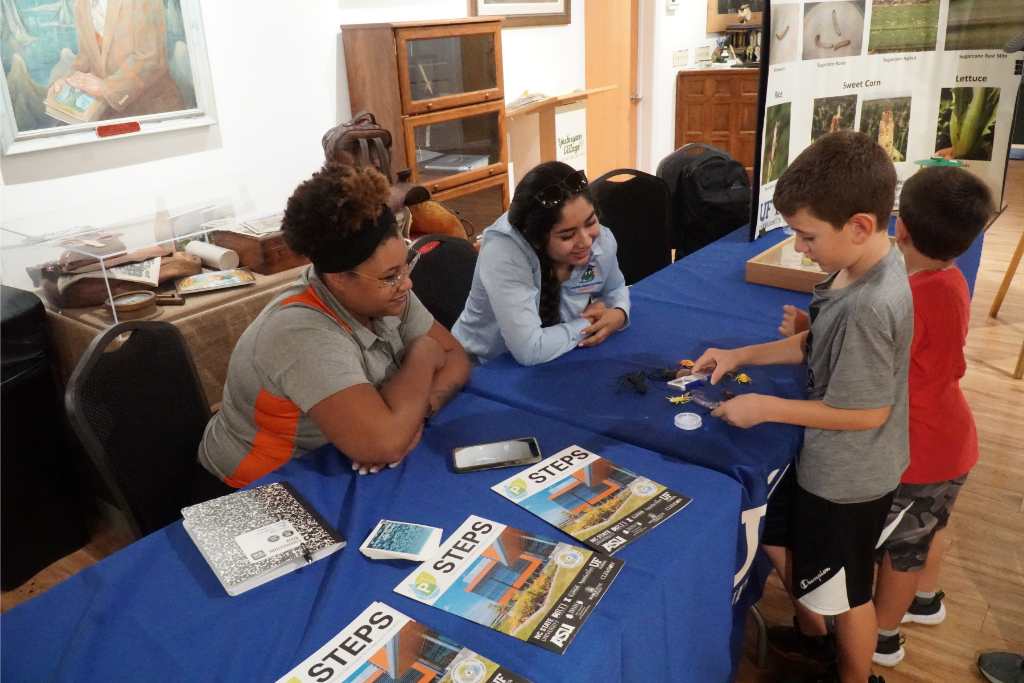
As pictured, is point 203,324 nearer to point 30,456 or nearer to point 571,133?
point 30,456

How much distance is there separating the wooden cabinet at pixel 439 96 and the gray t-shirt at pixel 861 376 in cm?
250

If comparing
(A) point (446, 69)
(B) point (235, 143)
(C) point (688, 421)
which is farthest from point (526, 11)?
(C) point (688, 421)

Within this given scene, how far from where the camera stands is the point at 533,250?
2.00 metres

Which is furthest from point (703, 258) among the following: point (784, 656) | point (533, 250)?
point (784, 656)

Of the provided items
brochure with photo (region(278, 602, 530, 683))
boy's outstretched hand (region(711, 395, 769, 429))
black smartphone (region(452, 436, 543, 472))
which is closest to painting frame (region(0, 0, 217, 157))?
black smartphone (region(452, 436, 543, 472))

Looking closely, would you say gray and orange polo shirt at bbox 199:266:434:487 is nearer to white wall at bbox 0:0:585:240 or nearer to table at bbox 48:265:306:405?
table at bbox 48:265:306:405

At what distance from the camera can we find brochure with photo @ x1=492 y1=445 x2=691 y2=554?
1227 millimetres

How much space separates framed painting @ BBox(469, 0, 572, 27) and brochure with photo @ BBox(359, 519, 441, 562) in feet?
12.5

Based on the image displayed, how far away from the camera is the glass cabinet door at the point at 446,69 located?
349 centimetres

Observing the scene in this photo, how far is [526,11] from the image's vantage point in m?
4.66

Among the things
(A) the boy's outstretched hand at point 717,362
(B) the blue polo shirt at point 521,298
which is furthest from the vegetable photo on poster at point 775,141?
(A) the boy's outstretched hand at point 717,362

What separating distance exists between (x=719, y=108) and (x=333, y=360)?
6.17 m

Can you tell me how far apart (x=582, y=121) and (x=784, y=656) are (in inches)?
172

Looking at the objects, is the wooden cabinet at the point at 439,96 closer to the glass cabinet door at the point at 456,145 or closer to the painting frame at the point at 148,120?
the glass cabinet door at the point at 456,145
